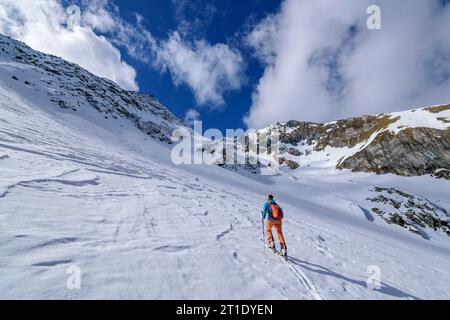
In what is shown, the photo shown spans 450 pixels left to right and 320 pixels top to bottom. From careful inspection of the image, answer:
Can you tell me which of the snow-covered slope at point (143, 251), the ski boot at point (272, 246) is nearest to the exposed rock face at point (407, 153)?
the snow-covered slope at point (143, 251)

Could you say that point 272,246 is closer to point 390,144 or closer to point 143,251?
point 143,251

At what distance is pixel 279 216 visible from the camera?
8.82 m

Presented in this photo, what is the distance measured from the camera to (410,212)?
44531 mm

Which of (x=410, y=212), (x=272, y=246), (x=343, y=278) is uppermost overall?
(x=272, y=246)

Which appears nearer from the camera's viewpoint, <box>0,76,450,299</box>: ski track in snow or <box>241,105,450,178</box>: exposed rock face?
<box>0,76,450,299</box>: ski track in snow

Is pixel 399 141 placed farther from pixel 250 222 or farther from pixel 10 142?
pixel 10 142

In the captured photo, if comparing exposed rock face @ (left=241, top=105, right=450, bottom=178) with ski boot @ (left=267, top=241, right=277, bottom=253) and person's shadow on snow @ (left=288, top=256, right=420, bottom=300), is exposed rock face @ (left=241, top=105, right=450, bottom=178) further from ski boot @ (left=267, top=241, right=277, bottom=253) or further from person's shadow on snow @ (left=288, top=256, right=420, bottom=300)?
ski boot @ (left=267, top=241, right=277, bottom=253)

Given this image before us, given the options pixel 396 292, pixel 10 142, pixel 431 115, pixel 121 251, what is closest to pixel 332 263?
pixel 396 292

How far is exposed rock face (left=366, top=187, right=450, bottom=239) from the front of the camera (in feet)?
135

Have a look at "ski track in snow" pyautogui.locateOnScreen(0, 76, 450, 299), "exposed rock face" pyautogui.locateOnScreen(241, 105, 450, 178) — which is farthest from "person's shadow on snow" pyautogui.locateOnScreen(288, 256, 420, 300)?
"exposed rock face" pyautogui.locateOnScreen(241, 105, 450, 178)

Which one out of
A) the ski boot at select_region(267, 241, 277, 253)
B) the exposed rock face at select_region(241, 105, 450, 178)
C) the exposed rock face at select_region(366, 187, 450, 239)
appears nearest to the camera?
the ski boot at select_region(267, 241, 277, 253)

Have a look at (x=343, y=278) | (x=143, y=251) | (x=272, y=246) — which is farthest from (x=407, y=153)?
(x=143, y=251)

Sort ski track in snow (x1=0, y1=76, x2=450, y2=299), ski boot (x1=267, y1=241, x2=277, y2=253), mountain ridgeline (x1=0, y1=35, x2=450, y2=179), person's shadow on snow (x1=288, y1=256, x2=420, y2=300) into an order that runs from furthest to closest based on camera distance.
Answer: mountain ridgeline (x1=0, y1=35, x2=450, y2=179) → ski boot (x1=267, y1=241, x2=277, y2=253) → person's shadow on snow (x1=288, y1=256, x2=420, y2=300) → ski track in snow (x1=0, y1=76, x2=450, y2=299)

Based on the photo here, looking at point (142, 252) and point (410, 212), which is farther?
point (410, 212)
